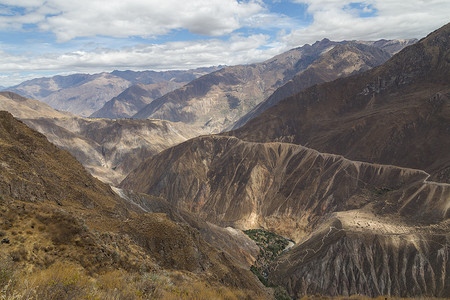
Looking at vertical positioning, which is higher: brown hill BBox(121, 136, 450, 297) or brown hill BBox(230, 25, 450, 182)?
brown hill BBox(230, 25, 450, 182)

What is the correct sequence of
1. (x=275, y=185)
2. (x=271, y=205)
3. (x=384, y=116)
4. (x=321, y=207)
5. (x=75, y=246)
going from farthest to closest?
1. (x=275, y=185)
2. (x=384, y=116)
3. (x=271, y=205)
4. (x=321, y=207)
5. (x=75, y=246)

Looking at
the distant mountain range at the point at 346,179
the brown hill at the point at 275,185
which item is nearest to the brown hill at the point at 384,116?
the distant mountain range at the point at 346,179

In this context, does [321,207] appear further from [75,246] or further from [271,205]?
[75,246]

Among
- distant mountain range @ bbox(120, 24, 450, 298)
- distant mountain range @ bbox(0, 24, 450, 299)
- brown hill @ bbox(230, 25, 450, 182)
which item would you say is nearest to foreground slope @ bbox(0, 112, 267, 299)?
distant mountain range @ bbox(0, 24, 450, 299)

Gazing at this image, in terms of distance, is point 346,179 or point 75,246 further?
point 346,179

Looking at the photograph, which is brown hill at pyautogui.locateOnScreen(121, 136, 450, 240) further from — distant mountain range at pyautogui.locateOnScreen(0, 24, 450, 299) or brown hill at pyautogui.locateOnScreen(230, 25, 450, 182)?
brown hill at pyautogui.locateOnScreen(230, 25, 450, 182)

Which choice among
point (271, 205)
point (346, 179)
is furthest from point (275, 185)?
point (346, 179)

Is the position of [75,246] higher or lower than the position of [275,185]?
higher
